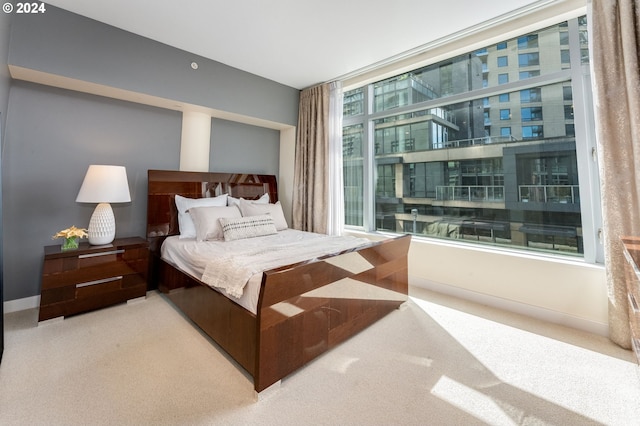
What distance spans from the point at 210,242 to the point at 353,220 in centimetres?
222

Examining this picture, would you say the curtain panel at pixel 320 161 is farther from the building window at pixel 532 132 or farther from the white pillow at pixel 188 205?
the building window at pixel 532 132

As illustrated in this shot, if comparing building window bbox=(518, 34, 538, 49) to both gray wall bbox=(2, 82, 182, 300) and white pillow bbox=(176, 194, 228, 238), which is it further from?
gray wall bbox=(2, 82, 182, 300)

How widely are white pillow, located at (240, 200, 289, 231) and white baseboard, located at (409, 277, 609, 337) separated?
1.91 metres

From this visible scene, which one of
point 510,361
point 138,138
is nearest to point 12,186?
point 138,138

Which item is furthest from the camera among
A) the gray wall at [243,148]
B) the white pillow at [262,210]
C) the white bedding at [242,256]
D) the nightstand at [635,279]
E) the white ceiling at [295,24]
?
the gray wall at [243,148]

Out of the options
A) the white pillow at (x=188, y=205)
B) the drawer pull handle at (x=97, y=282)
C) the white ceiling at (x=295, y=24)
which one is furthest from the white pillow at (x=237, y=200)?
the white ceiling at (x=295, y=24)

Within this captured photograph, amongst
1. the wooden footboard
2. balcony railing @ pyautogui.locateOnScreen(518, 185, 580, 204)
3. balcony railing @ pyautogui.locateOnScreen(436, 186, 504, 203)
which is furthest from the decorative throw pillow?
balcony railing @ pyautogui.locateOnScreen(518, 185, 580, 204)

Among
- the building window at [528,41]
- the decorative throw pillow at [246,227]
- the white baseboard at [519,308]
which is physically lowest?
the white baseboard at [519,308]

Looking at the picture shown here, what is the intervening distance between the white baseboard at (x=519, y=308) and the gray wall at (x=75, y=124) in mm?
3520

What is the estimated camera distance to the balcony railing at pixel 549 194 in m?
2.52

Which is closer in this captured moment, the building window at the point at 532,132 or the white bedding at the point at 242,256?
the white bedding at the point at 242,256

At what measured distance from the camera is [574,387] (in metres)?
1.64

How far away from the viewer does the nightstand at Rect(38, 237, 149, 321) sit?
2.34 meters

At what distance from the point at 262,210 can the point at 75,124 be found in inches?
85.6
